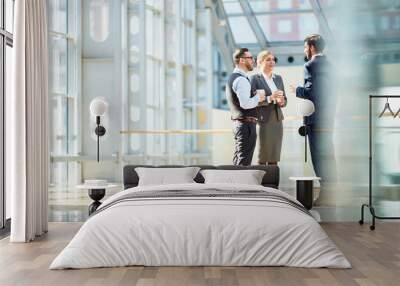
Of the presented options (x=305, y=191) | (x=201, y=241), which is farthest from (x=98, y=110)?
(x=201, y=241)

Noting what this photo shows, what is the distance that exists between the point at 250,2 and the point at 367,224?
291 centimetres

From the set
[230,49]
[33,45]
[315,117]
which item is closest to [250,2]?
[230,49]

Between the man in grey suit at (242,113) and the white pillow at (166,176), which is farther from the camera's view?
the man in grey suit at (242,113)

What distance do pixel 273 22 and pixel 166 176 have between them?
2.28m

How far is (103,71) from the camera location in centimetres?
748

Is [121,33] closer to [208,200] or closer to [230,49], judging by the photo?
[230,49]

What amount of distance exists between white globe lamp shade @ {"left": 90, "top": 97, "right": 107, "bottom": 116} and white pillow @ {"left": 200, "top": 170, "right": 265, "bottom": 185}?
1528mm

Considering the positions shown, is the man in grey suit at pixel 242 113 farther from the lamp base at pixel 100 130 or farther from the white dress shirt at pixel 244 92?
the lamp base at pixel 100 130

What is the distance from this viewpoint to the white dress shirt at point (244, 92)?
715 centimetres

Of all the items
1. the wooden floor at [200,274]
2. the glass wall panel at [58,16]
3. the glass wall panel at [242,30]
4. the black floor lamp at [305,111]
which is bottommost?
the wooden floor at [200,274]

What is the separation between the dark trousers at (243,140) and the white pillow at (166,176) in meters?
0.67

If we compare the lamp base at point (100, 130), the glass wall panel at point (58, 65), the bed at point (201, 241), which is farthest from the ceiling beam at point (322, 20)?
the bed at point (201, 241)

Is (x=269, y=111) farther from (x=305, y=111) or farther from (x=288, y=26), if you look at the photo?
(x=288, y=26)

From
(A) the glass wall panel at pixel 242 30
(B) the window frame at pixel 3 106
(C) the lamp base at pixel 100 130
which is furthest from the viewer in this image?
(C) the lamp base at pixel 100 130
